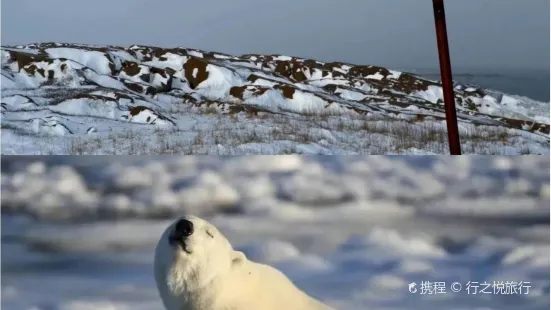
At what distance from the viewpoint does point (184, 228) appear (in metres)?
3.27

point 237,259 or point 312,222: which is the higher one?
point 312,222

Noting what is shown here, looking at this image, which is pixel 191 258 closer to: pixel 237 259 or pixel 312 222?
pixel 237 259

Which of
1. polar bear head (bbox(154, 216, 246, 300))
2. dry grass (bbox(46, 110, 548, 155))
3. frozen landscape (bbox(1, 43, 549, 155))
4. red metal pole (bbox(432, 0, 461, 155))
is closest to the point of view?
polar bear head (bbox(154, 216, 246, 300))

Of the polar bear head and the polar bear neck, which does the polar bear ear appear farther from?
the polar bear neck

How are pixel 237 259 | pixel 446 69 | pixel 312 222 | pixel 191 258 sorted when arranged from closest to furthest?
pixel 191 258 < pixel 237 259 < pixel 312 222 < pixel 446 69

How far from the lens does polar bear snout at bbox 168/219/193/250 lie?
3250 millimetres

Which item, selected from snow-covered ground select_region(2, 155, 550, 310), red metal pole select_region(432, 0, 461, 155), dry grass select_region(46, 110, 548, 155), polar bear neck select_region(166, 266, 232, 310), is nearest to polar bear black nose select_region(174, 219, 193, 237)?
polar bear neck select_region(166, 266, 232, 310)

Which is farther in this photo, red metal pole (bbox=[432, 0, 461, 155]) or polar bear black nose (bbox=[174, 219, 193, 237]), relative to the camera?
red metal pole (bbox=[432, 0, 461, 155])

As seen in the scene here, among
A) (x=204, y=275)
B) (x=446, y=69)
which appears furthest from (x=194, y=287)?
(x=446, y=69)

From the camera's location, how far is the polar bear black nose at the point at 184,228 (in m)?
3.25

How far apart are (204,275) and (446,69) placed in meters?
2.18

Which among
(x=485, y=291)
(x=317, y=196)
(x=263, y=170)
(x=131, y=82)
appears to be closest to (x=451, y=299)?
(x=485, y=291)

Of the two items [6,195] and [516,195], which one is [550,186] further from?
[6,195]

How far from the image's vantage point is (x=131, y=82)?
5609mm
